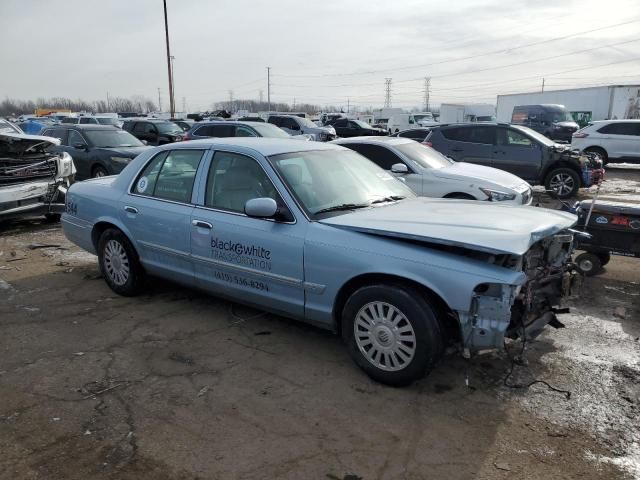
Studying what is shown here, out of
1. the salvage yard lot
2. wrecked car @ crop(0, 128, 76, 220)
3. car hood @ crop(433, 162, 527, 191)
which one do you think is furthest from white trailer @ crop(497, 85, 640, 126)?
wrecked car @ crop(0, 128, 76, 220)

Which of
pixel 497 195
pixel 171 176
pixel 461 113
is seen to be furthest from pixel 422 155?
pixel 461 113

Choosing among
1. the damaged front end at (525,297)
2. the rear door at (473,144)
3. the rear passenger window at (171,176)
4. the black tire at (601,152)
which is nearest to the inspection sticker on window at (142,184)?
the rear passenger window at (171,176)

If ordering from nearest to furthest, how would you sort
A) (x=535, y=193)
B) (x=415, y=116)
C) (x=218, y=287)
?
1. (x=218, y=287)
2. (x=535, y=193)
3. (x=415, y=116)

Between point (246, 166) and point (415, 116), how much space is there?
36.7 metres

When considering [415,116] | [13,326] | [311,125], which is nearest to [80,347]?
[13,326]

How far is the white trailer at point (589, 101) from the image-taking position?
27261 mm

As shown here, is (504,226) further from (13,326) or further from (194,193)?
(13,326)

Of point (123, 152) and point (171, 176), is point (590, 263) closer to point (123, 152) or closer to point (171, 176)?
point (171, 176)

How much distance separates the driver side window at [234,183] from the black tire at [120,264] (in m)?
1.26

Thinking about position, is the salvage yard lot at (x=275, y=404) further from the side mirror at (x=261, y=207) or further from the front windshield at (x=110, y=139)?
the front windshield at (x=110, y=139)

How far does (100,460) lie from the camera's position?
2.87m

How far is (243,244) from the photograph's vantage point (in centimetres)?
417

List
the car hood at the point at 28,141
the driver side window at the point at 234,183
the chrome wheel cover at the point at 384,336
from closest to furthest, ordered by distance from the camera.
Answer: the chrome wheel cover at the point at 384,336
the driver side window at the point at 234,183
the car hood at the point at 28,141

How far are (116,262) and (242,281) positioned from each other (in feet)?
5.97
